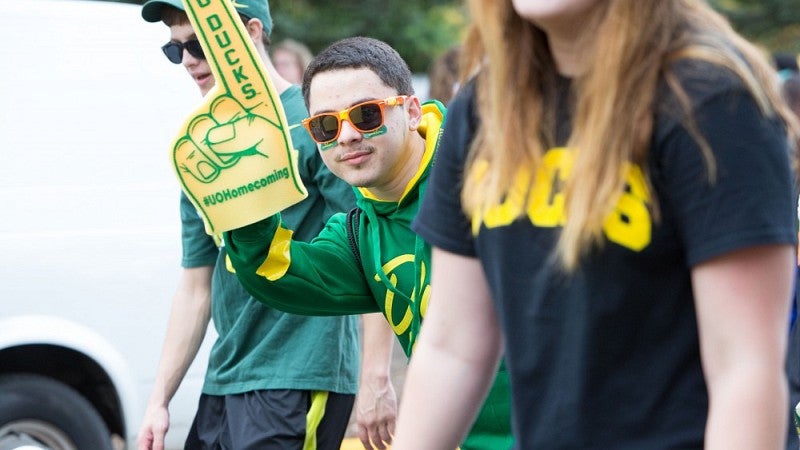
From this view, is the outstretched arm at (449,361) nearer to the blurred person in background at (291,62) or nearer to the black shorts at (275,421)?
the black shorts at (275,421)

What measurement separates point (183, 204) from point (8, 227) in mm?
1203

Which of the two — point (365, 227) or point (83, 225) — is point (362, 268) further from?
point (83, 225)

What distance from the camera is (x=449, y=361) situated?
2162mm

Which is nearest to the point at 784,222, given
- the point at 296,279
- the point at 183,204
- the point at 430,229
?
the point at 430,229

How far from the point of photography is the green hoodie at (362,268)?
298 centimetres

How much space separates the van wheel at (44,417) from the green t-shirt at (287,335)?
4.27ft

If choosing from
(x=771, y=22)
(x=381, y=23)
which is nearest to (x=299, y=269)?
(x=381, y=23)

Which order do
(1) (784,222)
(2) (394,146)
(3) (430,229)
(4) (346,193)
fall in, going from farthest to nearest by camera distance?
(4) (346,193) → (2) (394,146) → (3) (430,229) → (1) (784,222)

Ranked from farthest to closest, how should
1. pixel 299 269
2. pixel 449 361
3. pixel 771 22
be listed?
1. pixel 771 22
2. pixel 299 269
3. pixel 449 361

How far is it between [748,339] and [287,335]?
2472 mm

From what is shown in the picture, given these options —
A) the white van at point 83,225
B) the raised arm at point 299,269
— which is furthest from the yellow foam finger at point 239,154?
the white van at point 83,225

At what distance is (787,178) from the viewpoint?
181 centimetres

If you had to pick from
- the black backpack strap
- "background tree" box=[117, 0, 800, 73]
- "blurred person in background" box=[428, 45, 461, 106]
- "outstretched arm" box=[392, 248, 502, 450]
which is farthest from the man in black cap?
"background tree" box=[117, 0, 800, 73]

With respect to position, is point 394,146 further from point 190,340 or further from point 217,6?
point 190,340
